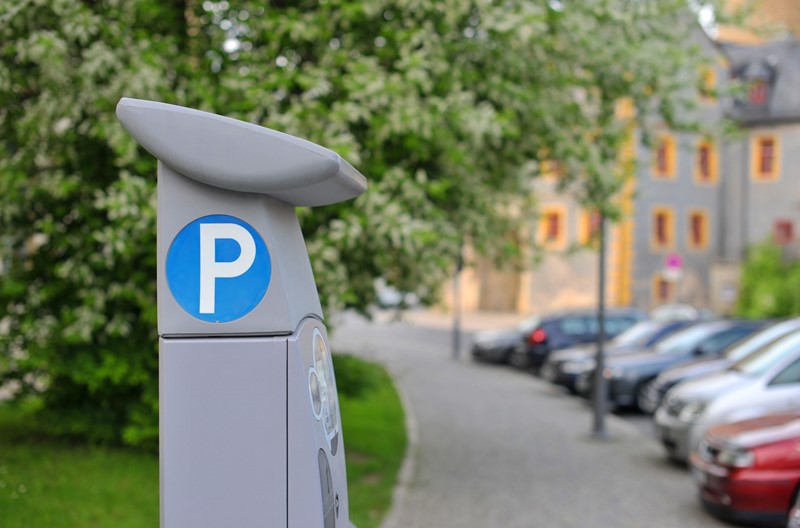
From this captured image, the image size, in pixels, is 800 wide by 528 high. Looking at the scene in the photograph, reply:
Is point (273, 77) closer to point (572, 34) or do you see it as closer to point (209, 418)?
point (572, 34)

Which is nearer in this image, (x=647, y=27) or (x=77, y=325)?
(x=77, y=325)

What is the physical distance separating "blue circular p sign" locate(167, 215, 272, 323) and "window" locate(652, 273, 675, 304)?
42914mm

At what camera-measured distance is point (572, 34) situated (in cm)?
964

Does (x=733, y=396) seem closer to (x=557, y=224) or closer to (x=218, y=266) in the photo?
(x=218, y=266)

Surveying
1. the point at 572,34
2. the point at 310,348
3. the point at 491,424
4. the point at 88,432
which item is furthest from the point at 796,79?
the point at 310,348

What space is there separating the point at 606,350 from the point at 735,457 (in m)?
10.9

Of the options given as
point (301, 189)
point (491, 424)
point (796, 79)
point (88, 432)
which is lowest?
point (491, 424)

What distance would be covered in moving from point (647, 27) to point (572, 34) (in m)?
1.72

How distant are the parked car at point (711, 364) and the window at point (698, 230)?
108ft

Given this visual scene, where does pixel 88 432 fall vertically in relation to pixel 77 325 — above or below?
below

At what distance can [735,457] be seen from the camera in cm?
816

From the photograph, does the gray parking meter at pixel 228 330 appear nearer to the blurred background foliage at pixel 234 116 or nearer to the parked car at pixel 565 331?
the blurred background foliage at pixel 234 116

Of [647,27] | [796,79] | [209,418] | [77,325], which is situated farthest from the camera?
[796,79]

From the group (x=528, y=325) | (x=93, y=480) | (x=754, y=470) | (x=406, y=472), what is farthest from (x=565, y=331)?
(x=93, y=480)
